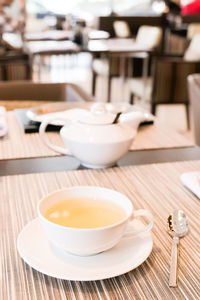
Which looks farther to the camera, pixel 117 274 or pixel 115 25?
pixel 115 25

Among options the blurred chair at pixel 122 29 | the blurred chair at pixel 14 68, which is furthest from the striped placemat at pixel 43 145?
the blurred chair at pixel 122 29

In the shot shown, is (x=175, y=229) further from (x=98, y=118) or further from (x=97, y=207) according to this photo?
(x=98, y=118)

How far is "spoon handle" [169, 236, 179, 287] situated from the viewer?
0.46 metres

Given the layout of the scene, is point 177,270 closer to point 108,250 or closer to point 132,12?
point 108,250

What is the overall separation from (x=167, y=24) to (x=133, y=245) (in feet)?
19.4

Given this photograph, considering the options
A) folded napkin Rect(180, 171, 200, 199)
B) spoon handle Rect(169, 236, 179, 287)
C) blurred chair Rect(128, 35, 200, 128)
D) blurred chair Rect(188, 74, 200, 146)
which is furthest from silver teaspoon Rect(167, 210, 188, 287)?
blurred chair Rect(128, 35, 200, 128)

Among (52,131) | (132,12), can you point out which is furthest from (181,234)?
(132,12)

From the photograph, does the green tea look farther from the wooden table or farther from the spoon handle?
the wooden table

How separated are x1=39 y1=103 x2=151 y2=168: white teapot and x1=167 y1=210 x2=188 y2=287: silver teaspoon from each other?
0.22 m

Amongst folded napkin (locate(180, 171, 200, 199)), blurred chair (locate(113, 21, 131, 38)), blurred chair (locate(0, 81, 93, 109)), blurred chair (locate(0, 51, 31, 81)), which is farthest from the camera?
blurred chair (locate(113, 21, 131, 38))

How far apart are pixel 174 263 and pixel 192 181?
27 centimetres

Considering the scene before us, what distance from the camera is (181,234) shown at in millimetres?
564

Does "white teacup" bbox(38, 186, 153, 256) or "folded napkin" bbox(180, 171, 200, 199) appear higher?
"white teacup" bbox(38, 186, 153, 256)

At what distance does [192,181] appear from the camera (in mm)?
734
